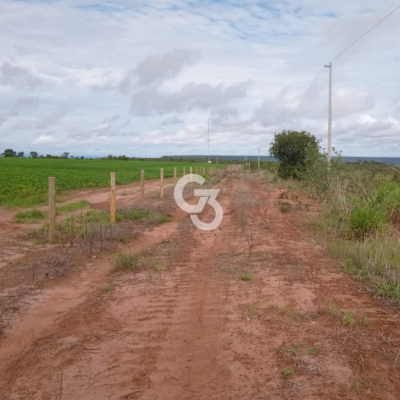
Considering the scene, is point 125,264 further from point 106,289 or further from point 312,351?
point 312,351

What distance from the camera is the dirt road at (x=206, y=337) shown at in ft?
11.5

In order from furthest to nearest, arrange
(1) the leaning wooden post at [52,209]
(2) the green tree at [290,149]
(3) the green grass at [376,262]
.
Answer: (2) the green tree at [290,149], (1) the leaning wooden post at [52,209], (3) the green grass at [376,262]

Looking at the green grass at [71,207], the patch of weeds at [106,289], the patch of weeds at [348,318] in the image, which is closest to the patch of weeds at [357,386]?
the patch of weeds at [348,318]

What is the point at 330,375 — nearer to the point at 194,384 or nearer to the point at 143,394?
the point at 194,384

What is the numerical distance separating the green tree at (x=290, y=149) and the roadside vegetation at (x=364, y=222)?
12.0 metres

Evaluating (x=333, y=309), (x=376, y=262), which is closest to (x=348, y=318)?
(x=333, y=309)

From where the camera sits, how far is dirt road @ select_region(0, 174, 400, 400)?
3506 mm

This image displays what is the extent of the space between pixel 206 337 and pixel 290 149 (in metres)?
27.5

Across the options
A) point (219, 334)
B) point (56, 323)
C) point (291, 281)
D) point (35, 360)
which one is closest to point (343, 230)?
point (291, 281)

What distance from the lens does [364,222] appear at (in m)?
9.19

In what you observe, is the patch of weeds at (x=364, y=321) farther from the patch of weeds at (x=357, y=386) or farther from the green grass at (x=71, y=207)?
the green grass at (x=71, y=207)

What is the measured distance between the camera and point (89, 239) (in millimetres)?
9266

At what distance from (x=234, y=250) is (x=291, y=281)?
7.49 feet

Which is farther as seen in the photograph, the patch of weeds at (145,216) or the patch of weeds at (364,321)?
the patch of weeds at (145,216)
